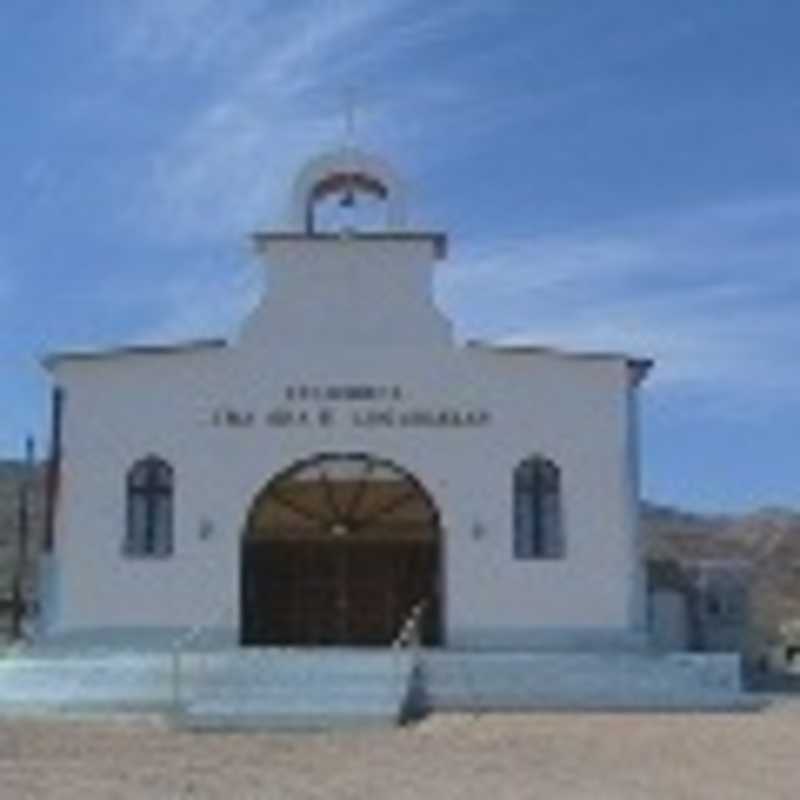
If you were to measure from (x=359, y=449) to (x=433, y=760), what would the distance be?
42.9 feet

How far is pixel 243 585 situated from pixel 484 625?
404cm

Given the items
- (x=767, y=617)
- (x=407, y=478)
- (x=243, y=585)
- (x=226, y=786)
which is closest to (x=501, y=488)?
(x=407, y=478)

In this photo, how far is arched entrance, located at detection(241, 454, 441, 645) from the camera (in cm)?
3769

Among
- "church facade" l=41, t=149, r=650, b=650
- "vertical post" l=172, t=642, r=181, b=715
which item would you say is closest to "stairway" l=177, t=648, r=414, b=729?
"vertical post" l=172, t=642, r=181, b=715

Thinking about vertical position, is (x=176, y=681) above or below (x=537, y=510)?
below

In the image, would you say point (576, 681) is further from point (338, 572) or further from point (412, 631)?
point (338, 572)

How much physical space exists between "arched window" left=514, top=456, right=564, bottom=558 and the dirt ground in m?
6.89

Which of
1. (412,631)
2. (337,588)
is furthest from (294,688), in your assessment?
(337,588)

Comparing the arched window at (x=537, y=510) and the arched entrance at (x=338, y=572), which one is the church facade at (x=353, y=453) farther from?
the arched entrance at (x=338, y=572)

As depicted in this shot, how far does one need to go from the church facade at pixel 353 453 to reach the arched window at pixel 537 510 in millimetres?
30

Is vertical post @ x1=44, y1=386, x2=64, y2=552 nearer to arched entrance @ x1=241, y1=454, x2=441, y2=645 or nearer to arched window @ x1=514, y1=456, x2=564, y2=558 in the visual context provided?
arched entrance @ x1=241, y1=454, x2=441, y2=645

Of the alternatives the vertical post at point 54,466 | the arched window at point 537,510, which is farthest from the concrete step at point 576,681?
the vertical post at point 54,466

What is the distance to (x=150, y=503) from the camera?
112 ft

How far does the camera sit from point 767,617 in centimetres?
6762
